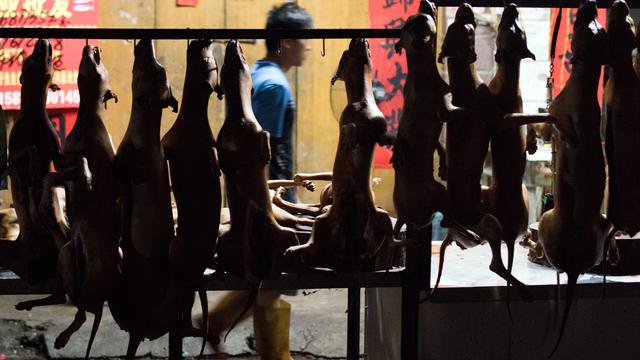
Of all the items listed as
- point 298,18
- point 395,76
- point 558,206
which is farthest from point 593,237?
point 395,76

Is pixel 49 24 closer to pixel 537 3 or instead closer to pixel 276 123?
pixel 276 123

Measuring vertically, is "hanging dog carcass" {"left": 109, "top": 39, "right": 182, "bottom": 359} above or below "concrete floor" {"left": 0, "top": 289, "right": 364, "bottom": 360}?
above

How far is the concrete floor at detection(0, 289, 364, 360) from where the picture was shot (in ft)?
12.9

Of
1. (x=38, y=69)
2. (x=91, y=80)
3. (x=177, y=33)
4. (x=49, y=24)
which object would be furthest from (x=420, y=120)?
(x=49, y=24)

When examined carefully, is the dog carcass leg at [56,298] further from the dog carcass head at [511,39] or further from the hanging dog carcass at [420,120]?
the dog carcass head at [511,39]

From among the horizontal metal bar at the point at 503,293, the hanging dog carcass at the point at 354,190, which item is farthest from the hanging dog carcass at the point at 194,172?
the horizontal metal bar at the point at 503,293

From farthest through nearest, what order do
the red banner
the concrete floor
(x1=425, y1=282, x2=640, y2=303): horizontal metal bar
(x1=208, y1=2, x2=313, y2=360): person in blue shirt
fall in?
the red banner, the concrete floor, (x1=208, y1=2, x2=313, y2=360): person in blue shirt, (x1=425, y1=282, x2=640, y2=303): horizontal metal bar

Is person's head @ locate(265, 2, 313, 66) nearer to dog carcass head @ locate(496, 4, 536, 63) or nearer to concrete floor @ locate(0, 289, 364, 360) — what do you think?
concrete floor @ locate(0, 289, 364, 360)

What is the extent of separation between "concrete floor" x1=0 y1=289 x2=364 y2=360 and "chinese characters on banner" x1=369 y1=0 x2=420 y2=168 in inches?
37.7

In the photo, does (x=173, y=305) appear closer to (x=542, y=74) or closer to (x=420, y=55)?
(x=420, y=55)

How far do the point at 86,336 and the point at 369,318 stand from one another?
178 cm

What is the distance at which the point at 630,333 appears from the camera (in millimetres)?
2389

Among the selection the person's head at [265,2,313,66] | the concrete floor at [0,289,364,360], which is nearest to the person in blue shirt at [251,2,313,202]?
the person's head at [265,2,313,66]

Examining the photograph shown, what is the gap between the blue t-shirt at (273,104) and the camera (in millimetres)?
3234
